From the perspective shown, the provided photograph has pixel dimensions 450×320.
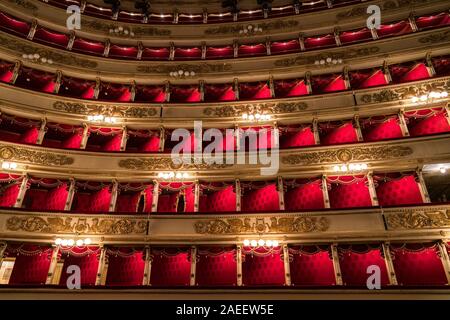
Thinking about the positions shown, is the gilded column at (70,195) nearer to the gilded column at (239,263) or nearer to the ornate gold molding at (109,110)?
the ornate gold molding at (109,110)

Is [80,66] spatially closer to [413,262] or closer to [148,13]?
[148,13]

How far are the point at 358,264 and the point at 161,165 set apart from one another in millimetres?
7528

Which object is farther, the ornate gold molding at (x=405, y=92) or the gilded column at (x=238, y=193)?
the ornate gold molding at (x=405, y=92)

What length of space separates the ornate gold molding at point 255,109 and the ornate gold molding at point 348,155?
8.72 feet

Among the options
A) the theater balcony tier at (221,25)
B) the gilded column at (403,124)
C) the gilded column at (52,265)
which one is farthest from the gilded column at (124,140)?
the gilded column at (403,124)

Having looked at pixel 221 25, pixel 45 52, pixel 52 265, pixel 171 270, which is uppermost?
pixel 221 25

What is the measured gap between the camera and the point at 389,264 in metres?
10.2

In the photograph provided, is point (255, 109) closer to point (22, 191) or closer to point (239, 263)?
point (239, 263)

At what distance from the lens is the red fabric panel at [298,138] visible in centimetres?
1477

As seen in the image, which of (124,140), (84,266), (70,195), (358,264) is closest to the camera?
(358,264)

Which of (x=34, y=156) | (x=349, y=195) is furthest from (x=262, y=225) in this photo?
(x=34, y=156)
